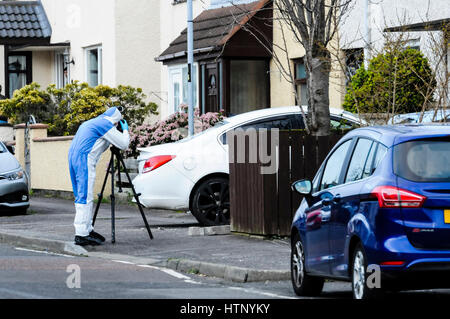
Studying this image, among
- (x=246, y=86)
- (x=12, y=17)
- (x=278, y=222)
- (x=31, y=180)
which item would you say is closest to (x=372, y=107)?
(x=278, y=222)

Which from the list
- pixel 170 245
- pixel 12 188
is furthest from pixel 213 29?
pixel 170 245

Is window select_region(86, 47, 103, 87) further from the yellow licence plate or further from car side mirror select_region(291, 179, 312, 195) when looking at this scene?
the yellow licence plate

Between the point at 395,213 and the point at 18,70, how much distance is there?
32.5 m

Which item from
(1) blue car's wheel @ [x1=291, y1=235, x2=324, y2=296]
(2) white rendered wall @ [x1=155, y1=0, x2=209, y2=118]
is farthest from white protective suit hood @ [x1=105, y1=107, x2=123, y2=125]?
(2) white rendered wall @ [x1=155, y1=0, x2=209, y2=118]

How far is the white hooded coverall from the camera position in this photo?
15469 millimetres

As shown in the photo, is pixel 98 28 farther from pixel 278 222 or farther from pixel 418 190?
pixel 418 190

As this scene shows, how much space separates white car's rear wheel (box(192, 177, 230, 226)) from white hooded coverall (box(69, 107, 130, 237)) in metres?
2.21

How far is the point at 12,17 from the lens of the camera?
1510 inches

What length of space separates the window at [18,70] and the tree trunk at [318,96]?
25.0 meters

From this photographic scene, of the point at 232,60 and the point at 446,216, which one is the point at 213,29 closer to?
the point at 232,60

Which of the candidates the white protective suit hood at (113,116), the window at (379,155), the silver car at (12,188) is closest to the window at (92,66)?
the silver car at (12,188)

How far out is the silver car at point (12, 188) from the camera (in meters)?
21.7

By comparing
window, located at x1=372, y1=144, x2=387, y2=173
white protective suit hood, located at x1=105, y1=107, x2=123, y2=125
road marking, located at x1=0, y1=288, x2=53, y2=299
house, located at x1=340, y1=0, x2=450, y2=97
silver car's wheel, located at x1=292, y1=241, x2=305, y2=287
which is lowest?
road marking, located at x1=0, y1=288, x2=53, y2=299

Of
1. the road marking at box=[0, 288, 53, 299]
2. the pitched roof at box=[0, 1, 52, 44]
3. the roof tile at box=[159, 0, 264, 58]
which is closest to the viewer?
the road marking at box=[0, 288, 53, 299]
